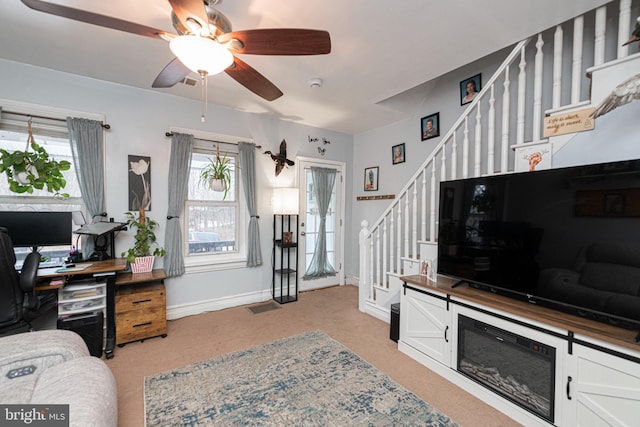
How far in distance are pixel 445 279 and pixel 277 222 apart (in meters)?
2.43

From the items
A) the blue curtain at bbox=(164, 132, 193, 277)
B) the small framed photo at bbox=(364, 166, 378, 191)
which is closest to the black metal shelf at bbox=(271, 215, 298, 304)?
the blue curtain at bbox=(164, 132, 193, 277)

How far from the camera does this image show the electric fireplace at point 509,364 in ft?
5.30

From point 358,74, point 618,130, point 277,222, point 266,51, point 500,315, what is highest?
point 358,74

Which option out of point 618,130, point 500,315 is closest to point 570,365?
point 500,315

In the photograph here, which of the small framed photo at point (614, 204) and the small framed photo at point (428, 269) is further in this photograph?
the small framed photo at point (428, 269)

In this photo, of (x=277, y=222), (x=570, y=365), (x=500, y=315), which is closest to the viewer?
(x=570, y=365)

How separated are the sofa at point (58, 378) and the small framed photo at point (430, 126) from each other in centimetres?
386

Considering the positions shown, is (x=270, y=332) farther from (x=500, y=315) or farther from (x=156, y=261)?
(x=500, y=315)

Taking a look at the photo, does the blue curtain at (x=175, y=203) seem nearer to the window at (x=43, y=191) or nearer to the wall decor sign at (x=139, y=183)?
the wall decor sign at (x=139, y=183)

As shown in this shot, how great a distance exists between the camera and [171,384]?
2.03 metres

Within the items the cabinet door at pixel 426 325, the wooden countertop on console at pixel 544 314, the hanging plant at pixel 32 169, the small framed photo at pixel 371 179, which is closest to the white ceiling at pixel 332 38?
the hanging plant at pixel 32 169

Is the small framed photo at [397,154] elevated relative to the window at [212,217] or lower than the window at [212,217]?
elevated

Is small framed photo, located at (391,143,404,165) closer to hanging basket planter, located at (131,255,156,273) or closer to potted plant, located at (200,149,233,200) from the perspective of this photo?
potted plant, located at (200,149,233,200)

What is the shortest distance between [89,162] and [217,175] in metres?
1.23
